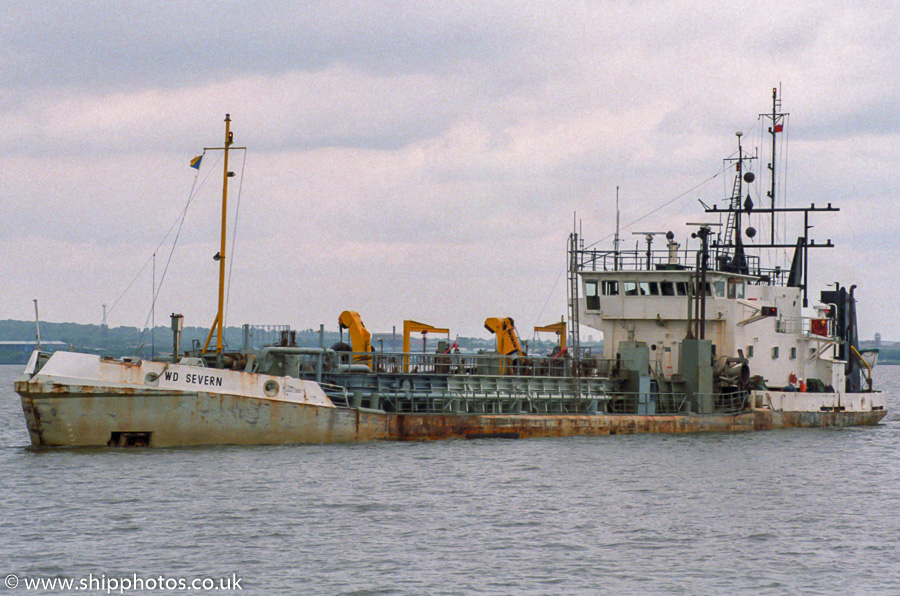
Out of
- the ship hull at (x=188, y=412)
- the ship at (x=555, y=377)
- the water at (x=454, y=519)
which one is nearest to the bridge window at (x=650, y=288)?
the ship at (x=555, y=377)

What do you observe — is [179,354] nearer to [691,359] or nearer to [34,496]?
[34,496]

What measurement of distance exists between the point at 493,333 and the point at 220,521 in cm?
1948

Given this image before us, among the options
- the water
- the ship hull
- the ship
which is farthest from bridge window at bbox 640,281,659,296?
the ship hull

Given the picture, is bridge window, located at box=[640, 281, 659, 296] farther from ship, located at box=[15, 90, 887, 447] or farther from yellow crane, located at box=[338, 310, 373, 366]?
yellow crane, located at box=[338, 310, 373, 366]

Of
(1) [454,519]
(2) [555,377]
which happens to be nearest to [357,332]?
(2) [555,377]

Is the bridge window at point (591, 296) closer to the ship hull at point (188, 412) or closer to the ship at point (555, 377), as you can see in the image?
the ship at point (555, 377)

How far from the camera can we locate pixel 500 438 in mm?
36906

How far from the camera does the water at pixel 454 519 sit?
789 inches

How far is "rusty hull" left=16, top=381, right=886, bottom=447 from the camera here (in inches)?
1155

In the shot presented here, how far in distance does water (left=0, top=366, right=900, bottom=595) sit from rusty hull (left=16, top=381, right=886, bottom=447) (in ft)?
1.74

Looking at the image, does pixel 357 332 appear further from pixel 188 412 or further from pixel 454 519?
pixel 454 519

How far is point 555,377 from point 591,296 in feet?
19.5

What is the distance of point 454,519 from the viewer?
24.8m

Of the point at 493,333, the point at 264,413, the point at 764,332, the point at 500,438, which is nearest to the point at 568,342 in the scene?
the point at 493,333
